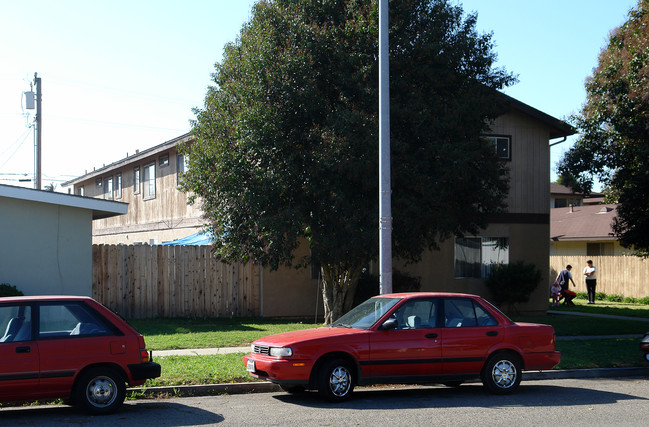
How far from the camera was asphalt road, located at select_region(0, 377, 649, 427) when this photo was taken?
8.50 meters

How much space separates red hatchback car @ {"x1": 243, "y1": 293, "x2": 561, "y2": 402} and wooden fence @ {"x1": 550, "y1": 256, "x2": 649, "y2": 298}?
22.2 m

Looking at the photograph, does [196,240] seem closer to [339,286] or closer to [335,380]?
[339,286]

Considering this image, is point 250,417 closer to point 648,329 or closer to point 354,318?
point 354,318

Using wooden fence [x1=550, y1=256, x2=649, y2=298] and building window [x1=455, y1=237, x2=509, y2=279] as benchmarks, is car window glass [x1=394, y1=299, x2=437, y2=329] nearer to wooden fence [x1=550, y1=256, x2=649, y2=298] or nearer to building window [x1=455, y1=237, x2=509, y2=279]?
building window [x1=455, y1=237, x2=509, y2=279]

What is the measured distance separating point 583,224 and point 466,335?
93.6 feet

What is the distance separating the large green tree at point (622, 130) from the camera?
18.7 meters

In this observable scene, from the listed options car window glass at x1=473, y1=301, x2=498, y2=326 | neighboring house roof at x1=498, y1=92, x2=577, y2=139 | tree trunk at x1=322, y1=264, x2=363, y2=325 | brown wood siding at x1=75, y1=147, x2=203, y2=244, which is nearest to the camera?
car window glass at x1=473, y1=301, x2=498, y2=326

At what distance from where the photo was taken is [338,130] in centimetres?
1533

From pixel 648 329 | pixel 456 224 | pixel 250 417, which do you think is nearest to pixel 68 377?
pixel 250 417

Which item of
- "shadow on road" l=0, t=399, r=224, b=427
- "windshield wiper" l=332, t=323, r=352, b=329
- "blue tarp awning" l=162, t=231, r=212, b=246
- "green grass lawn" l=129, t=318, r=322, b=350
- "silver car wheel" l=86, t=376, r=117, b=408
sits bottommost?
"shadow on road" l=0, t=399, r=224, b=427

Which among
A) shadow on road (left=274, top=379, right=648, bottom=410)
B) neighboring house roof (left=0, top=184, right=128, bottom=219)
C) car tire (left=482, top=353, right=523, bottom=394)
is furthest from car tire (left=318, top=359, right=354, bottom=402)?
neighboring house roof (left=0, top=184, right=128, bottom=219)

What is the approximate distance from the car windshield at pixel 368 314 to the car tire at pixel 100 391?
11.1 feet

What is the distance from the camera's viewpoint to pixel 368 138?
15.2 metres

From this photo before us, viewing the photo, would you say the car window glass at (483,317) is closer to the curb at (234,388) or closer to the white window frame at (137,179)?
the curb at (234,388)
